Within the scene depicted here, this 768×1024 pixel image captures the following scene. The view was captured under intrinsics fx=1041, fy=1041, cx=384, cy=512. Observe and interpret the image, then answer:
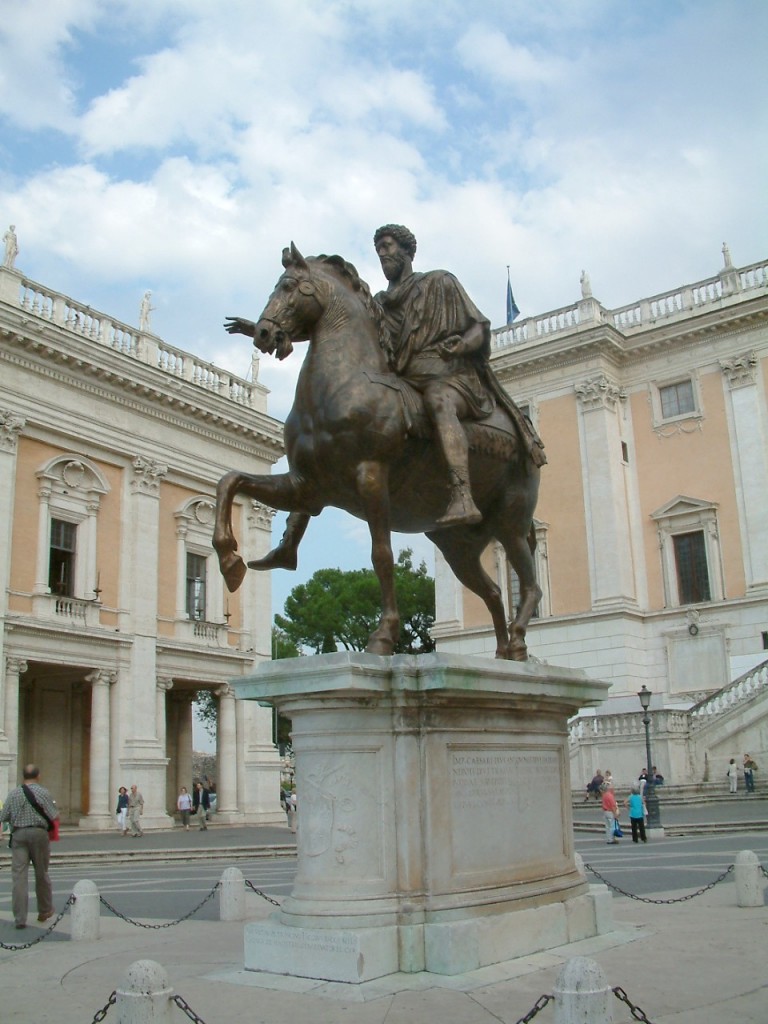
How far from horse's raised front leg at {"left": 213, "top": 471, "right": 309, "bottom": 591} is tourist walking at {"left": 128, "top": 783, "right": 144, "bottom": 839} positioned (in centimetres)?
2257

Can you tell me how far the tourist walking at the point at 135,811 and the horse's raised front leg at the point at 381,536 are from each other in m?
23.0

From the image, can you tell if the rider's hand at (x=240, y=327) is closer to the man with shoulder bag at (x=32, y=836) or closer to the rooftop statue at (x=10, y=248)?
the man with shoulder bag at (x=32, y=836)

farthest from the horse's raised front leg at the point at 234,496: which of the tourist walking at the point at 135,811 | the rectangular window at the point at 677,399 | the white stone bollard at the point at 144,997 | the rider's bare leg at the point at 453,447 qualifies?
Answer: the rectangular window at the point at 677,399

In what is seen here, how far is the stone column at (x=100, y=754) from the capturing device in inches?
1156

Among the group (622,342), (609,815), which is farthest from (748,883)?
(622,342)

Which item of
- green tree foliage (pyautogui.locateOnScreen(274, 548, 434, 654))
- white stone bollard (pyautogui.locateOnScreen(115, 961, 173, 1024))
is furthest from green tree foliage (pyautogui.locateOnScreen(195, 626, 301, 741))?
white stone bollard (pyautogui.locateOnScreen(115, 961, 173, 1024))

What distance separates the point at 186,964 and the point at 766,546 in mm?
32466

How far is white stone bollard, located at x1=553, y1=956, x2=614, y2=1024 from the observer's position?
165 inches

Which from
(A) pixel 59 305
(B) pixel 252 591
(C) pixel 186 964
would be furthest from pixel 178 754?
(C) pixel 186 964

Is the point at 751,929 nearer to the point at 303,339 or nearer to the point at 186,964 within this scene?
the point at 186,964

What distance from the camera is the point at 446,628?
42344 millimetres

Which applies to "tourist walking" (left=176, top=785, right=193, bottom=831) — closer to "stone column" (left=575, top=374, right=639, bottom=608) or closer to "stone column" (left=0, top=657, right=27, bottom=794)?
"stone column" (left=0, top=657, right=27, bottom=794)

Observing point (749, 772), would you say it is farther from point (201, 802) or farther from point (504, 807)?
point (504, 807)

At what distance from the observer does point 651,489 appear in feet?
129
